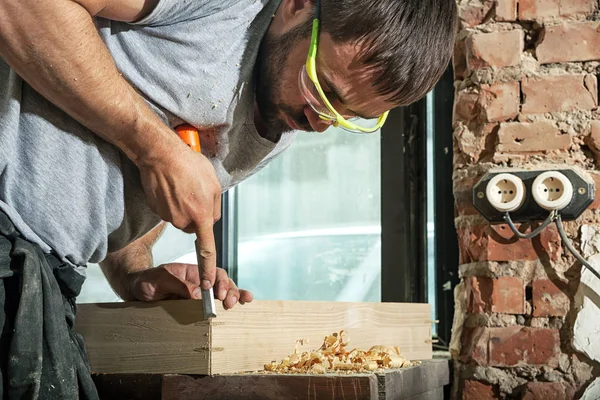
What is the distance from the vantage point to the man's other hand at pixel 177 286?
3.27ft

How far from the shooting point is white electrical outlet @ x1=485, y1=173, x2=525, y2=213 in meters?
1.44

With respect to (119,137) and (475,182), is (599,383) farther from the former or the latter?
(119,137)

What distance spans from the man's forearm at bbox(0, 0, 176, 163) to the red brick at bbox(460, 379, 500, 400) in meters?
0.91

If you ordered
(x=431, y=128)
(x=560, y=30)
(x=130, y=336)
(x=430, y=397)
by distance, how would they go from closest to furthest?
(x=130, y=336) → (x=430, y=397) → (x=560, y=30) → (x=431, y=128)

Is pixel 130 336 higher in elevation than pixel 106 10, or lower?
lower

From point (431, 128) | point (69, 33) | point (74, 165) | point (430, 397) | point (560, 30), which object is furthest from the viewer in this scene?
point (431, 128)

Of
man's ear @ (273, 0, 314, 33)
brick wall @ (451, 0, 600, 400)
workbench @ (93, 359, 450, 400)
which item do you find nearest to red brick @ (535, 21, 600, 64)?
brick wall @ (451, 0, 600, 400)

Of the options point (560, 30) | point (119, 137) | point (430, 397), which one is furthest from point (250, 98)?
point (560, 30)

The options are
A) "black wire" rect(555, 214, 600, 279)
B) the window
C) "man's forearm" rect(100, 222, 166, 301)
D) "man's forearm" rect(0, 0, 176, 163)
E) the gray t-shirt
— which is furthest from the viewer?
the window

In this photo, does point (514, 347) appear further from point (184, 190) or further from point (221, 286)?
point (184, 190)

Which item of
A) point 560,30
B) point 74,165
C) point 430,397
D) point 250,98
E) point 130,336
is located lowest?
point 430,397

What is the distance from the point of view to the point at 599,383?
1.40 m

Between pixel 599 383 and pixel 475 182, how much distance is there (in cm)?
46

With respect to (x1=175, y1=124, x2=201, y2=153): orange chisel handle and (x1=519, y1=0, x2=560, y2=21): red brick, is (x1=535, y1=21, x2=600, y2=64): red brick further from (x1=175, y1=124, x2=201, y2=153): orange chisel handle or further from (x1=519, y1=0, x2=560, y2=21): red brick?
(x1=175, y1=124, x2=201, y2=153): orange chisel handle
